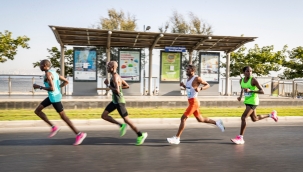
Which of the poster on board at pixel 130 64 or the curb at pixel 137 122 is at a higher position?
the poster on board at pixel 130 64

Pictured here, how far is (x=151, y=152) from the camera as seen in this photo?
19.9ft

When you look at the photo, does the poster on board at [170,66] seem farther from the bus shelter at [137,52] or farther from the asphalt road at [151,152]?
the asphalt road at [151,152]

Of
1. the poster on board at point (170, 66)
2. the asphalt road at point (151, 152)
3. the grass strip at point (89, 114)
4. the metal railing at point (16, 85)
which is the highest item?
the poster on board at point (170, 66)

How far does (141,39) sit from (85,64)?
12.1ft

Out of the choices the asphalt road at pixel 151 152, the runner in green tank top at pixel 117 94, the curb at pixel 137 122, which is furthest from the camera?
the curb at pixel 137 122

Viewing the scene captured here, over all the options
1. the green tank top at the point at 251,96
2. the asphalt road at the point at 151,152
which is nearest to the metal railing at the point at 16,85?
the asphalt road at the point at 151,152

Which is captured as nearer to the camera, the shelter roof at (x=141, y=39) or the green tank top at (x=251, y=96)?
the green tank top at (x=251, y=96)

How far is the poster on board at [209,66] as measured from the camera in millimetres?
20750

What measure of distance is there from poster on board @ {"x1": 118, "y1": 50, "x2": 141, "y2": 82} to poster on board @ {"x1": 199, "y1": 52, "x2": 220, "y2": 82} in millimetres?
4259

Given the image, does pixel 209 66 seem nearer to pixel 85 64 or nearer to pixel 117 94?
pixel 85 64

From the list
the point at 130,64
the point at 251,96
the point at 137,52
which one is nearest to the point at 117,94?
the point at 251,96

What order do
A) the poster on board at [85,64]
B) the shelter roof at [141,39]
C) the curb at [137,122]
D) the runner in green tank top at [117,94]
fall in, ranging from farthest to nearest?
the poster on board at [85,64] < the shelter roof at [141,39] < the curb at [137,122] < the runner in green tank top at [117,94]

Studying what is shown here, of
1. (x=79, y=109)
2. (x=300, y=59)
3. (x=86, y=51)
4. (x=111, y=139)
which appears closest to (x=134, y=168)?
(x=111, y=139)

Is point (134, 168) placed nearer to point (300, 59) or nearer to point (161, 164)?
point (161, 164)
